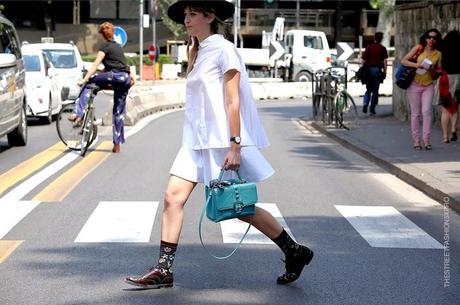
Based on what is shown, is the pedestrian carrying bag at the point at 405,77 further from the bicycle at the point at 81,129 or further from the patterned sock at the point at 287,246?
the patterned sock at the point at 287,246

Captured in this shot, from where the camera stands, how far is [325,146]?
59.7 ft

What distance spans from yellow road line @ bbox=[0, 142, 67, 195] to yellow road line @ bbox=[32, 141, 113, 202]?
44cm

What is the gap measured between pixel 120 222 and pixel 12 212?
3.73 ft

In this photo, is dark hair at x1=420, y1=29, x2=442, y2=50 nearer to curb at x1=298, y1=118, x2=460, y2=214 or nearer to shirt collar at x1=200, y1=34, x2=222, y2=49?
curb at x1=298, y1=118, x2=460, y2=214

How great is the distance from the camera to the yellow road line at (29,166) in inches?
475

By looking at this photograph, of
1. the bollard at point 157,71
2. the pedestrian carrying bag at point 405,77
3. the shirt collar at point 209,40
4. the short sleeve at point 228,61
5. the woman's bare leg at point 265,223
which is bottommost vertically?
the bollard at point 157,71

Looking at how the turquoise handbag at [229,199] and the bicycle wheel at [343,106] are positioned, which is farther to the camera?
the bicycle wheel at [343,106]

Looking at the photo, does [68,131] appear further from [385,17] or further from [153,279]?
[385,17]

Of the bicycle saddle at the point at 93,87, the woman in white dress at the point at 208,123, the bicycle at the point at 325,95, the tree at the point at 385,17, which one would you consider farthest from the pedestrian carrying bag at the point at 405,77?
the tree at the point at 385,17

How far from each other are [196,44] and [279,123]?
60.0ft

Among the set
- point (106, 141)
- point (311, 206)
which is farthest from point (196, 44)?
point (106, 141)

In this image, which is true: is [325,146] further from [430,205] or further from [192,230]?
[192,230]

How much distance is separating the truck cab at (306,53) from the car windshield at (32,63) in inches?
986

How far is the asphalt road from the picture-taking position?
6.49m
